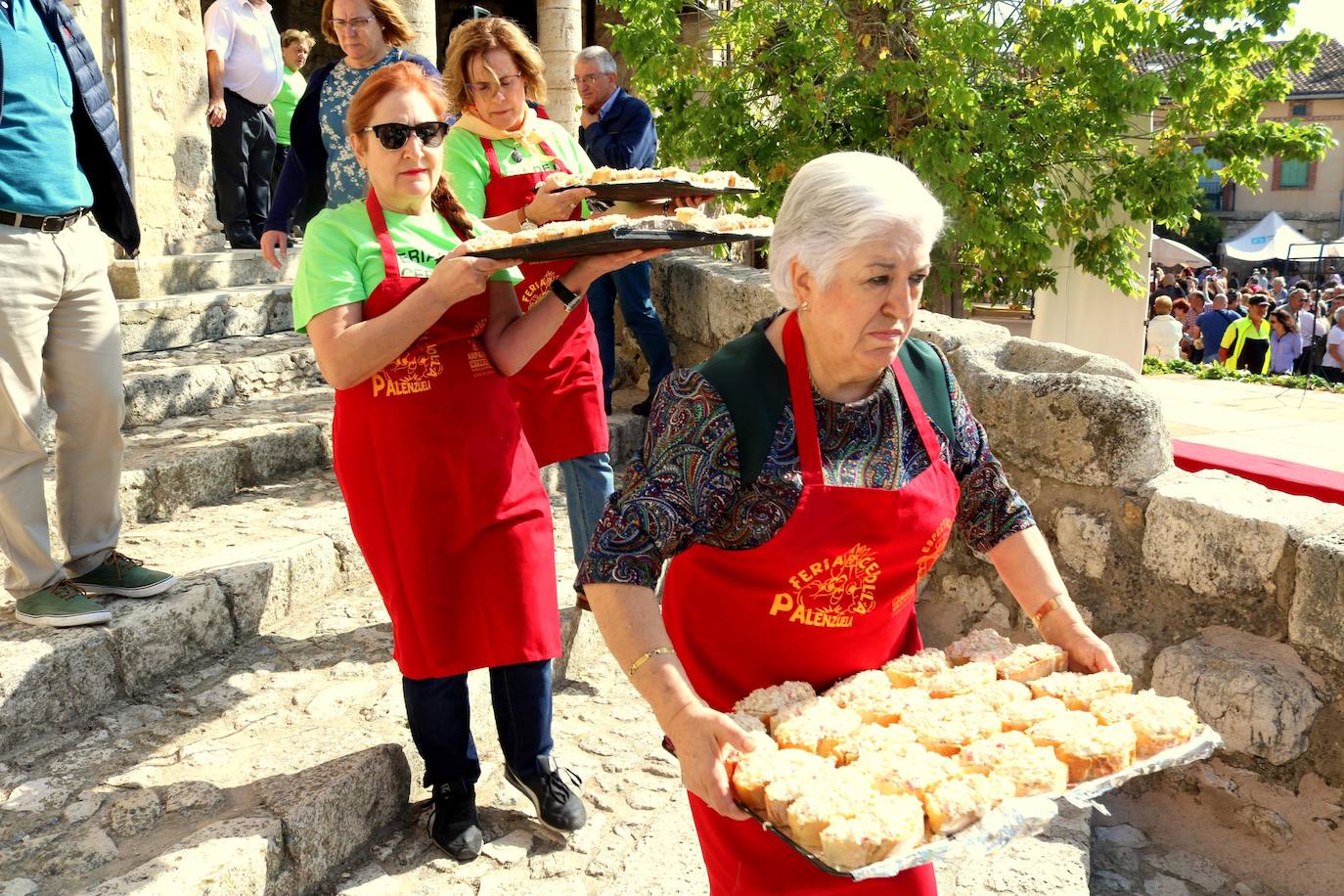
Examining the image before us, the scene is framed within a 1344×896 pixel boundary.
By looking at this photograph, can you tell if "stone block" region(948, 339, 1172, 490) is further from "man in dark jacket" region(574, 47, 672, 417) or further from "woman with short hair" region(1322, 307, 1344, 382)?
"woman with short hair" region(1322, 307, 1344, 382)

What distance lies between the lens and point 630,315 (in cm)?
557

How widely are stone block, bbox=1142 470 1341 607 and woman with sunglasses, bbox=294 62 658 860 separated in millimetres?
1640

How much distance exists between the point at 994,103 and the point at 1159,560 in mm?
4794

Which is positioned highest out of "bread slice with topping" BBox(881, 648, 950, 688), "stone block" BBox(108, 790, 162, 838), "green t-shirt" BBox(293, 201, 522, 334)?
"green t-shirt" BBox(293, 201, 522, 334)

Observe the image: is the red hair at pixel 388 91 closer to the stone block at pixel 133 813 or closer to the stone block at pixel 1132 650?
the stone block at pixel 133 813

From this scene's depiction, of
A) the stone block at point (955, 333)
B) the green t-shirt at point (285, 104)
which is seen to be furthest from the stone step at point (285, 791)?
the green t-shirt at point (285, 104)

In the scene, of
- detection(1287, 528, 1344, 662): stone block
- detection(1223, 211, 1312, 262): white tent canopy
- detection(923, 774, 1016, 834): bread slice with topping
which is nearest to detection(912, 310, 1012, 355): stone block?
detection(1287, 528, 1344, 662): stone block

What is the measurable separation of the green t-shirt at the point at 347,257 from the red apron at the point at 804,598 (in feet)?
3.51

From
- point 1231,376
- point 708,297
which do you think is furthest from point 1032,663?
point 1231,376

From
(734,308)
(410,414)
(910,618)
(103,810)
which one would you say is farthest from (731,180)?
(103,810)

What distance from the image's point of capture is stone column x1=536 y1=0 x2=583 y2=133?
12938 mm

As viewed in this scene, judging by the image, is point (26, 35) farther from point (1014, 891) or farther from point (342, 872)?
point (1014, 891)

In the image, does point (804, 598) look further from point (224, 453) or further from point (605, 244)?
point (224, 453)

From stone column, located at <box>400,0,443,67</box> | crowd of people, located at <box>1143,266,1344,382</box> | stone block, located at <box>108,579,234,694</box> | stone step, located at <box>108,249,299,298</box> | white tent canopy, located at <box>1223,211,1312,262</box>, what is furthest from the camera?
white tent canopy, located at <box>1223,211,1312,262</box>
